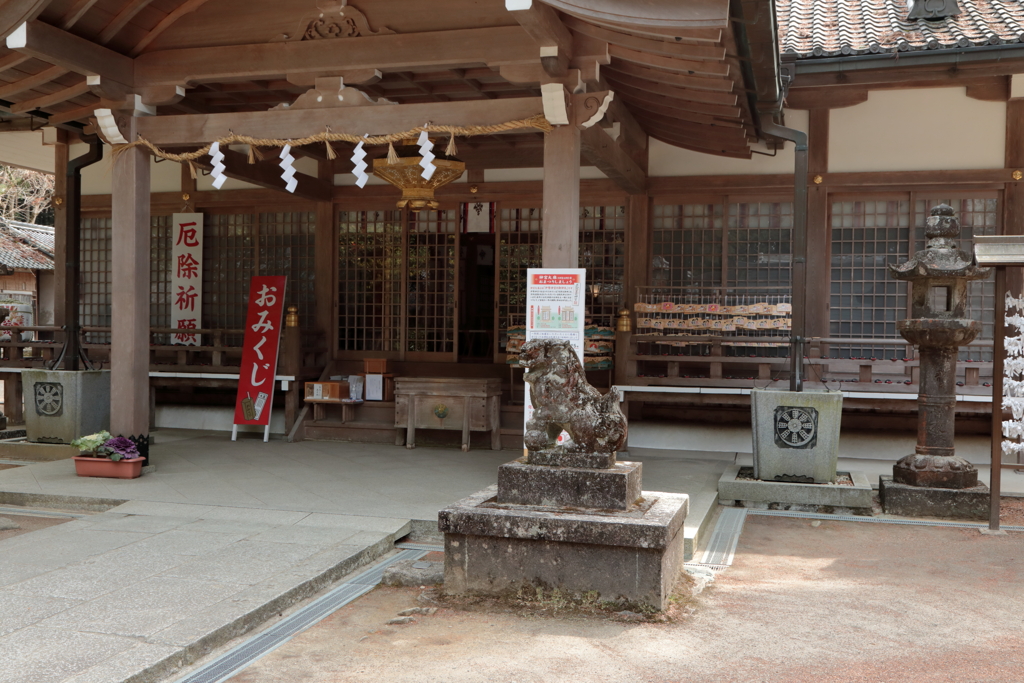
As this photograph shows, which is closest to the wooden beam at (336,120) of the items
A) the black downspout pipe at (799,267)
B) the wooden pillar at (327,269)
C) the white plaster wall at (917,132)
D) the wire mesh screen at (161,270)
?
the black downspout pipe at (799,267)

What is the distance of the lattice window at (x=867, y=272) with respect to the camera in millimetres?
10016

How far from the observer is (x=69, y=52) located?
7.57 metres

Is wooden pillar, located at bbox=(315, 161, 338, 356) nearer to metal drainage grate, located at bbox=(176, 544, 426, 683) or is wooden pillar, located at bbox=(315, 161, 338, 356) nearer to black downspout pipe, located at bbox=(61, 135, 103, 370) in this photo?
black downspout pipe, located at bbox=(61, 135, 103, 370)

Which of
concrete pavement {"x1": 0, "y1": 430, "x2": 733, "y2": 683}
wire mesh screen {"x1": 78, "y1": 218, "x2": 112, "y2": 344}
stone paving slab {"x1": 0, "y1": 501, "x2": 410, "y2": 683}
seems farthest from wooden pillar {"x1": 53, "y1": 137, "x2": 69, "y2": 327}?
stone paving slab {"x1": 0, "y1": 501, "x2": 410, "y2": 683}

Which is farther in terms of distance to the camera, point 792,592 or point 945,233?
point 945,233

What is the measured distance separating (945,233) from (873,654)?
4.60 metres

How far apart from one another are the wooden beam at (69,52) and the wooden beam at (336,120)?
0.53m

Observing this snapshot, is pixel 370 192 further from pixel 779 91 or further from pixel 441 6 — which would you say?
pixel 779 91

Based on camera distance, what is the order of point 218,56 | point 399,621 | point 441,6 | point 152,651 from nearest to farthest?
point 152,651, point 399,621, point 441,6, point 218,56

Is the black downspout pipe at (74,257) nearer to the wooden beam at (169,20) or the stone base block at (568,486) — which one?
the wooden beam at (169,20)

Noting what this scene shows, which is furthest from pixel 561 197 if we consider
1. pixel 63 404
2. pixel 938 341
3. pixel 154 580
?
pixel 63 404

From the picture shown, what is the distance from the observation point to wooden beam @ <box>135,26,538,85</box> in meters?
7.25

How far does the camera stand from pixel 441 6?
7434 mm

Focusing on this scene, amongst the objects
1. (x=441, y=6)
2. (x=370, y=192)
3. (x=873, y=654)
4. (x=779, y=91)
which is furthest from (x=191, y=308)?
(x=873, y=654)
